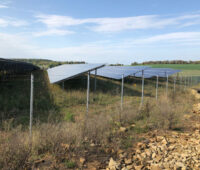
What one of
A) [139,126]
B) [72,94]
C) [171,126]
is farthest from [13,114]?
[171,126]

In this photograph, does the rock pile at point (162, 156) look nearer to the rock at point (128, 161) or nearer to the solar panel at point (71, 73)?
the rock at point (128, 161)

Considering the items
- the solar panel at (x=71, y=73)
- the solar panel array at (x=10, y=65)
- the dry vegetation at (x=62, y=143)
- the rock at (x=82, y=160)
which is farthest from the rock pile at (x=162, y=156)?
the solar panel array at (x=10, y=65)

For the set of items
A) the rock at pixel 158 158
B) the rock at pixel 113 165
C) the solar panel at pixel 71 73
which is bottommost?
the rock at pixel 158 158

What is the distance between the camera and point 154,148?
17.7ft

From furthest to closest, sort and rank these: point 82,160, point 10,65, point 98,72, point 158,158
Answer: point 10,65
point 98,72
point 158,158
point 82,160

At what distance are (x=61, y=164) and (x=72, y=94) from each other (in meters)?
9.88

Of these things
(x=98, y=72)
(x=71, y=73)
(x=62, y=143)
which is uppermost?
(x=98, y=72)

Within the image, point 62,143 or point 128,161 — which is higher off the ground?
point 62,143

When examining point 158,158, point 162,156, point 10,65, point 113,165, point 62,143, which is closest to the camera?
point 113,165

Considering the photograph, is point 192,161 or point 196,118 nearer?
point 192,161

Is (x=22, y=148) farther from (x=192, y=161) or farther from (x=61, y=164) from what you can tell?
(x=192, y=161)

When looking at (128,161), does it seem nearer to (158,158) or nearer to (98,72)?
(158,158)

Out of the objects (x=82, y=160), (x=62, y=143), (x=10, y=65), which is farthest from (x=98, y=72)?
(x=82, y=160)

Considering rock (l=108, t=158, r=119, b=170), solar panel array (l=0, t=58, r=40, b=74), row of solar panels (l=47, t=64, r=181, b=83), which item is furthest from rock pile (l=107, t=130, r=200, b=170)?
solar panel array (l=0, t=58, r=40, b=74)
